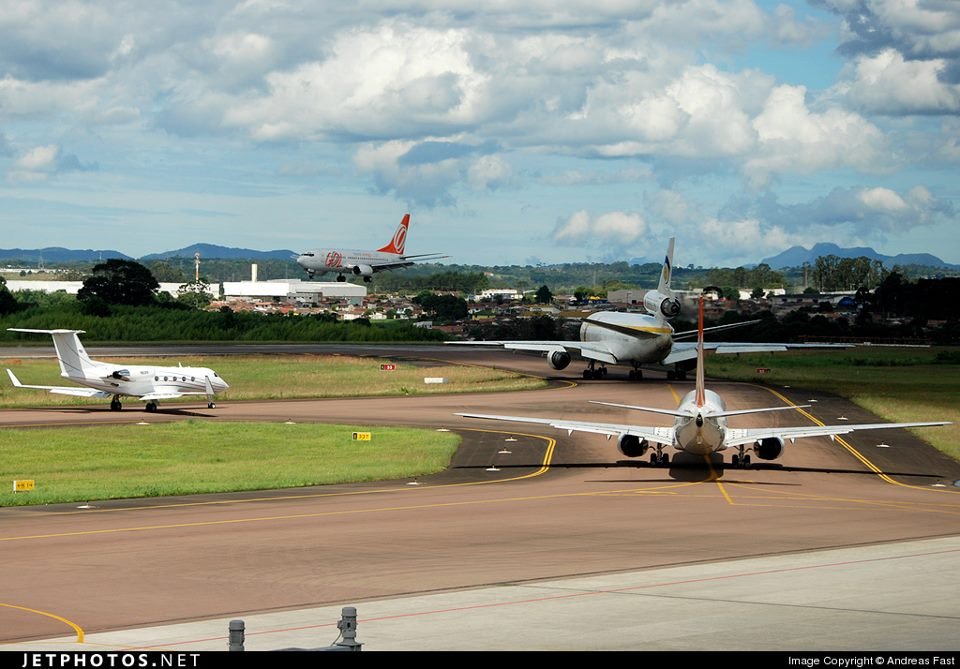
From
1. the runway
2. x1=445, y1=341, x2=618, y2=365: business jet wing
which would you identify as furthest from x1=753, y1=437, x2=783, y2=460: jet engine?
x1=445, y1=341, x2=618, y2=365: business jet wing

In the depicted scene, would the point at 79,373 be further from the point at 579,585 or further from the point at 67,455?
the point at 579,585

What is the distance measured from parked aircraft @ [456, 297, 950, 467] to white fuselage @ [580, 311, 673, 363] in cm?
4619

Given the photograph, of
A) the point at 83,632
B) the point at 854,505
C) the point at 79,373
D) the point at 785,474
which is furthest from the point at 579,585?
the point at 79,373

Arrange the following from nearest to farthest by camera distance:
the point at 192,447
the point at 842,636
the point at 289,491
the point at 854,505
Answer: the point at 842,636 → the point at 854,505 → the point at 289,491 → the point at 192,447

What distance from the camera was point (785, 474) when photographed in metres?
55.6

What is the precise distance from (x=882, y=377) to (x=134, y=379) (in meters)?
67.3

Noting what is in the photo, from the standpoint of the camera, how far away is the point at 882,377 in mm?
116125

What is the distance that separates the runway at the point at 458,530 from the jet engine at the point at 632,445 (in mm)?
1006

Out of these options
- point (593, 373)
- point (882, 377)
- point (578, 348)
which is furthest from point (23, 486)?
point (882, 377)

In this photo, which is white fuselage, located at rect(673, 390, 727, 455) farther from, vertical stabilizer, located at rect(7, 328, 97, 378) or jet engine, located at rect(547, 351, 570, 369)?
jet engine, located at rect(547, 351, 570, 369)

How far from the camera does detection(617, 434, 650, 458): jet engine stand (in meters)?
55.5

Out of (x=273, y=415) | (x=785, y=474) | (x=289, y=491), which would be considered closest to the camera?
(x=289, y=491)

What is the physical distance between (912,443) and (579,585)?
4264 centimetres

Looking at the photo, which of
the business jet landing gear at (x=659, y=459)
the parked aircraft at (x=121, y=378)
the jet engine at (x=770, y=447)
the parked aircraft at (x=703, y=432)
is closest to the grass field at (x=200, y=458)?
the parked aircraft at (x=703, y=432)
